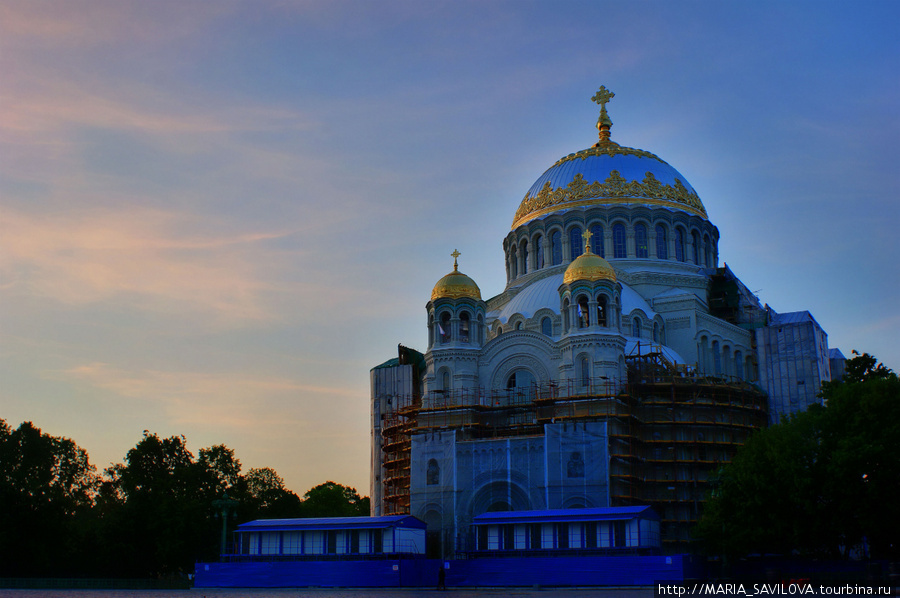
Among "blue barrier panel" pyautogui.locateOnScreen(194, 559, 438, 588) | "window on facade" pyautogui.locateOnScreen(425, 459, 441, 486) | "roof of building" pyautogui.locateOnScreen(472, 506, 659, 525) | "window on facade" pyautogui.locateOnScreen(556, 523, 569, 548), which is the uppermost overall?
"window on facade" pyautogui.locateOnScreen(425, 459, 441, 486)

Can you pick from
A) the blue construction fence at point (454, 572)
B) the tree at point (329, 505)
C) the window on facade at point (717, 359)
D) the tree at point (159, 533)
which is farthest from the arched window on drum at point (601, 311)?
the tree at point (329, 505)

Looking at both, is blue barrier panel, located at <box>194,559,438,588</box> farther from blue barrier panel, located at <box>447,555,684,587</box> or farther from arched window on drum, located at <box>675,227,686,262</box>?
arched window on drum, located at <box>675,227,686,262</box>

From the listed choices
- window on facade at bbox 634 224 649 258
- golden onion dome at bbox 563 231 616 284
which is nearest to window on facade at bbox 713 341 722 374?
window on facade at bbox 634 224 649 258

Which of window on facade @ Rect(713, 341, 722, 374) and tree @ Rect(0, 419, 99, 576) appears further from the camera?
window on facade @ Rect(713, 341, 722, 374)

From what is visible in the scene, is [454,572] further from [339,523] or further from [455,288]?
[455,288]

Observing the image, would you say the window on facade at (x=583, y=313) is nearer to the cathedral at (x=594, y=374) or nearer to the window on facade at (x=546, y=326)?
the cathedral at (x=594, y=374)

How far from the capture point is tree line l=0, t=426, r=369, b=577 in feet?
134

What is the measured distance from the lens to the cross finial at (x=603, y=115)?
2099 inches

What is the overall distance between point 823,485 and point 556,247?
2140cm

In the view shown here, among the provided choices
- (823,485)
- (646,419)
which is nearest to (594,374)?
(646,419)

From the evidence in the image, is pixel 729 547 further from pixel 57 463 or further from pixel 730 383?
pixel 57 463

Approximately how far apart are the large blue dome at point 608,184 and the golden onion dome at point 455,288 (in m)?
9.20

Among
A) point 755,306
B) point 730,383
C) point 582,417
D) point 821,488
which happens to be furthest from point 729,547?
point 755,306

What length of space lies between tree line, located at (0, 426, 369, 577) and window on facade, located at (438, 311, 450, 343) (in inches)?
439
